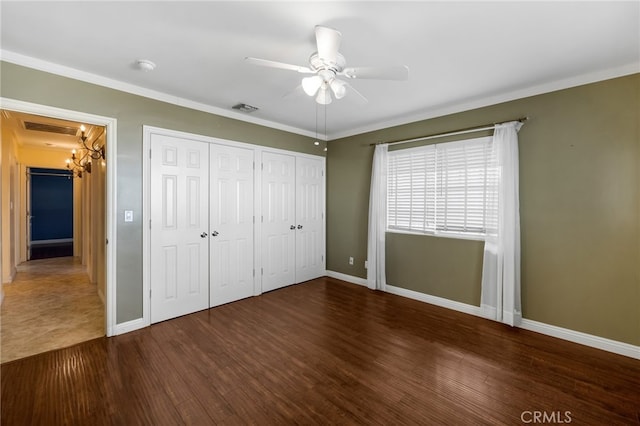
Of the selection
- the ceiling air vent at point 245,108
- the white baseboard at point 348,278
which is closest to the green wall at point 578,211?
the white baseboard at point 348,278

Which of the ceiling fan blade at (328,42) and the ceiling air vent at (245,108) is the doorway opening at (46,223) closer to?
the ceiling air vent at (245,108)

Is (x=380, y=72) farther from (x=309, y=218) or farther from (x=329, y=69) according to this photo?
(x=309, y=218)

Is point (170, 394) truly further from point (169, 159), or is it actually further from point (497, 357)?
point (497, 357)

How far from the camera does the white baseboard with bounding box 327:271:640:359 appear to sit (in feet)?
8.55

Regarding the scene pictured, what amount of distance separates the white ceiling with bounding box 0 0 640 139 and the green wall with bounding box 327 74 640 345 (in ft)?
0.83

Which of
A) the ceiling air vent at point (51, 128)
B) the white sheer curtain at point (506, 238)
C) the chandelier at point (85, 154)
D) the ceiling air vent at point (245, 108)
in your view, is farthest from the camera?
the ceiling air vent at point (51, 128)

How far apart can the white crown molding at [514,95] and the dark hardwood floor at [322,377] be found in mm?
2626

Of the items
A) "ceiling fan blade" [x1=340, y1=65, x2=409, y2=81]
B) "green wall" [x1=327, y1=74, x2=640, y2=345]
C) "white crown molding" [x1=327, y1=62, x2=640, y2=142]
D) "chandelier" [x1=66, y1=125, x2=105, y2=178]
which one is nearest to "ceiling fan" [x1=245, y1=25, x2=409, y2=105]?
"ceiling fan blade" [x1=340, y1=65, x2=409, y2=81]

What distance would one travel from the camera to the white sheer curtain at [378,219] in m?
4.36

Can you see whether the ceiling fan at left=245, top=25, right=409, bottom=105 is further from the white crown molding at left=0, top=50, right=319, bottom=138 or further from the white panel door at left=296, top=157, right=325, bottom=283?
the white panel door at left=296, top=157, right=325, bottom=283

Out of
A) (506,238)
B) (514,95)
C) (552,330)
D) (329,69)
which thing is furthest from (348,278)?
(329,69)

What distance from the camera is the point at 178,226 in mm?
3432

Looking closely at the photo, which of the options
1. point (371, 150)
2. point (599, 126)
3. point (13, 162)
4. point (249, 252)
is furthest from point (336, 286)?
point (13, 162)

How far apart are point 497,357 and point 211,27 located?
365 cm
